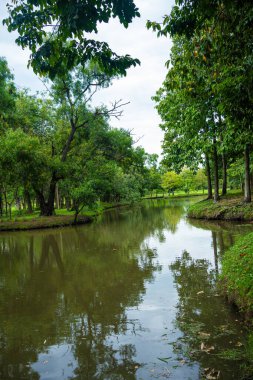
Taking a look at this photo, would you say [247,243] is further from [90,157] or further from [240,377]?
[90,157]

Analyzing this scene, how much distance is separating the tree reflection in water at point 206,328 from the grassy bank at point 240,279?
263 millimetres

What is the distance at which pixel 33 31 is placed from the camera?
4395mm

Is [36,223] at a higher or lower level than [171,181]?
lower

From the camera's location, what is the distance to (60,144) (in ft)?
110

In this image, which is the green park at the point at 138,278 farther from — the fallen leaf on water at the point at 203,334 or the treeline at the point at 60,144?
the treeline at the point at 60,144

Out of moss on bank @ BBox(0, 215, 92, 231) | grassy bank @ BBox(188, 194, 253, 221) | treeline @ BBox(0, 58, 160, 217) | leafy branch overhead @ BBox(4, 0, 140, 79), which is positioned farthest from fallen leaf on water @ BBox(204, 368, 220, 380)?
moss on bank @ BBox(0, 215, 92, 231)

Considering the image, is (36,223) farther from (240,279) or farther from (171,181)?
(171,181)

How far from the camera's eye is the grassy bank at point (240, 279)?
5438 millimetres

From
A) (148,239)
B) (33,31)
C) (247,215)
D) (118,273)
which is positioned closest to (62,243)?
(148,239)

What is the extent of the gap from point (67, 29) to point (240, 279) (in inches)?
208

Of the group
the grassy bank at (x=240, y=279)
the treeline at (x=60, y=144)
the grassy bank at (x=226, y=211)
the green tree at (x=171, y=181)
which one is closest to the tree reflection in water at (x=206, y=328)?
the grassy bank at (x=240, y=279)

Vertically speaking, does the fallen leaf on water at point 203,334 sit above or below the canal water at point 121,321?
above

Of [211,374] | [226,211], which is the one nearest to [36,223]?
[226,211]

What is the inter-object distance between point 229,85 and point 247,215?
42.2 feet
